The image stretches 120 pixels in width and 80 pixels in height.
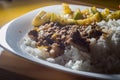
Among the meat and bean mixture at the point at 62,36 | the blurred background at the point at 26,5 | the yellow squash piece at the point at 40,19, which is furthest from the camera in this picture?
the blurred background at the point at 26,5

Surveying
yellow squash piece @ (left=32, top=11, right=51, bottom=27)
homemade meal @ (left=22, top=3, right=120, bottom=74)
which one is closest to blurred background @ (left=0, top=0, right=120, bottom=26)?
yellow squash piece @ (left=32, top=11, right=51, bottom=27)

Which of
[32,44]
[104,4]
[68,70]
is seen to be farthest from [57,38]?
[104,4]

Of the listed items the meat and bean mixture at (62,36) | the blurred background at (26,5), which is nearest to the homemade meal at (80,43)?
the meat and bean mixture at (62,36)

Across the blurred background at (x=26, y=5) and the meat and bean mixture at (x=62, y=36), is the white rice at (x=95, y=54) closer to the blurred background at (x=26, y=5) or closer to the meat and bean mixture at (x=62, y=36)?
the meat and bean mixture at (x=62, y=36)

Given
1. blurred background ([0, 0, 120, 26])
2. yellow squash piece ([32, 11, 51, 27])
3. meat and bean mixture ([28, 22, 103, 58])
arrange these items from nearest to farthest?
meat and bean mixture ([28, 22, 103, 58]) < yellow squash piece ([32, 11, 51, 27]) < blurred background ([0, 0, 120, 26])

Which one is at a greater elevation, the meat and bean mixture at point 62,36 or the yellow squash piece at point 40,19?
the yellow squash piece at point 40,19

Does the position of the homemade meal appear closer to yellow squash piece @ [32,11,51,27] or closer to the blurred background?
yellow squash piece @ [32,11,51,27]

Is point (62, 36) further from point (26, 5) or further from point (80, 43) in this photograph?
point (26, 5)
